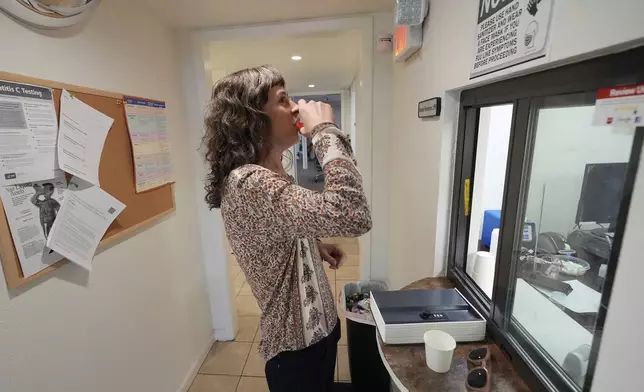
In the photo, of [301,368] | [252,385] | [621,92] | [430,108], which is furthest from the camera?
[252,385]

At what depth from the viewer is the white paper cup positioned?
75cm

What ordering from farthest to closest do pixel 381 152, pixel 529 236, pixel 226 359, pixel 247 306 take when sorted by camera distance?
pixel 247 306 < pixel 226 359 < pixel 381 152 < pixel 529 236

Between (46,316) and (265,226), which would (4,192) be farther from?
(265,226)

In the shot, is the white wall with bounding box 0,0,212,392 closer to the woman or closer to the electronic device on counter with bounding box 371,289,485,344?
the woman

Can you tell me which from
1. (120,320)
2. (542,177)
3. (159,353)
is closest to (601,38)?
(542,177)

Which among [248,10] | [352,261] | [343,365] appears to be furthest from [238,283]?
[248,10]

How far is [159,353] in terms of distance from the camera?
1.63 m

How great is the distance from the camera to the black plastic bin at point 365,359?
1.67 meters

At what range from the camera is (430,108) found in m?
1.20

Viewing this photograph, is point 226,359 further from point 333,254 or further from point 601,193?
point 601,193

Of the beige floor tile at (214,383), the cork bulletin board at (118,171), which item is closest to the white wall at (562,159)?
the cork bulletin board at (118,171)

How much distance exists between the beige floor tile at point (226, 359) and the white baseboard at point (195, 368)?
31 millimetres

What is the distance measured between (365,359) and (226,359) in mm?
1080

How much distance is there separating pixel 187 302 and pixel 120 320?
1.99ft
